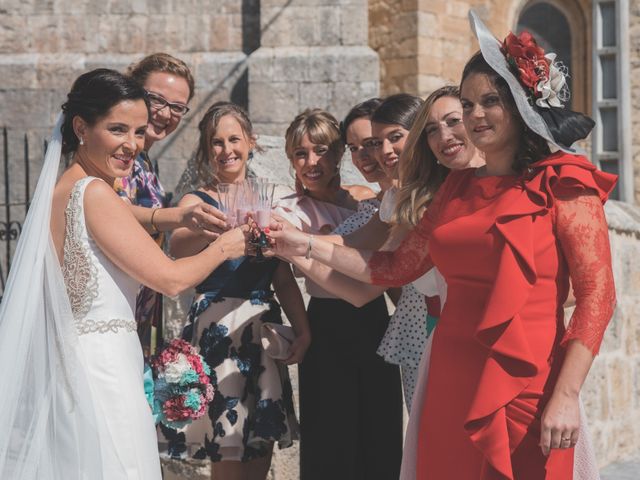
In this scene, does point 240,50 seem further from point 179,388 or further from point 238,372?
point 179,388

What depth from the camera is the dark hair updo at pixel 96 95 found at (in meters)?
2.85

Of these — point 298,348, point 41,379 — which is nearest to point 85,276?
point 41,379

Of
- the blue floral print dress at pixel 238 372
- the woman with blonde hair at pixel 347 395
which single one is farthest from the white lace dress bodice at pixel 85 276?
the woman with blonde hair at pixel 347 395

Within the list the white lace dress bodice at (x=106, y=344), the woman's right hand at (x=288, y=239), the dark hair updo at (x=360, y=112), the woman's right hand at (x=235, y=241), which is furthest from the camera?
the dark hair updo at (x=360, y=112)

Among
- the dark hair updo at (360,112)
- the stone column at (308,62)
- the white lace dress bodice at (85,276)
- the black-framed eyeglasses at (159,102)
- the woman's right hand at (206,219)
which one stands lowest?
the white lace dress bodice at (85,276)

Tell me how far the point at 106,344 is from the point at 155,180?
1275mm

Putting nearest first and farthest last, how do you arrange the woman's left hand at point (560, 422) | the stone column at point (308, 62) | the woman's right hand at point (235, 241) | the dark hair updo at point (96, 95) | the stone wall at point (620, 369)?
1. the woman's left hand at point (560, 422)
2. the dark hair updo at point (96, 95)
3. the woman's right hand at point (235, 241)
4. the stone wall at point (620, 369)
5. the stone column at point (308, 62)

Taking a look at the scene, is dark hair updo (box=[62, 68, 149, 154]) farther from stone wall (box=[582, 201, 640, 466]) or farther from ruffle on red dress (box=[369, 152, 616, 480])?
stone wall (box=[582, 201, 640, 466])

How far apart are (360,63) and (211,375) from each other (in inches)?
262

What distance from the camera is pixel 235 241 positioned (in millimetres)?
3047

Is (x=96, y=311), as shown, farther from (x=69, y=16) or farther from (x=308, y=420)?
(x=69, y=16)

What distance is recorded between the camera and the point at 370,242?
3.38m

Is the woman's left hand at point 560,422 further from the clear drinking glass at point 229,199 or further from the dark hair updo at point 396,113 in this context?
the dark hair updo at point 396,113

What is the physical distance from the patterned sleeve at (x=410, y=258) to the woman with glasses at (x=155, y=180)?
2.00ft
